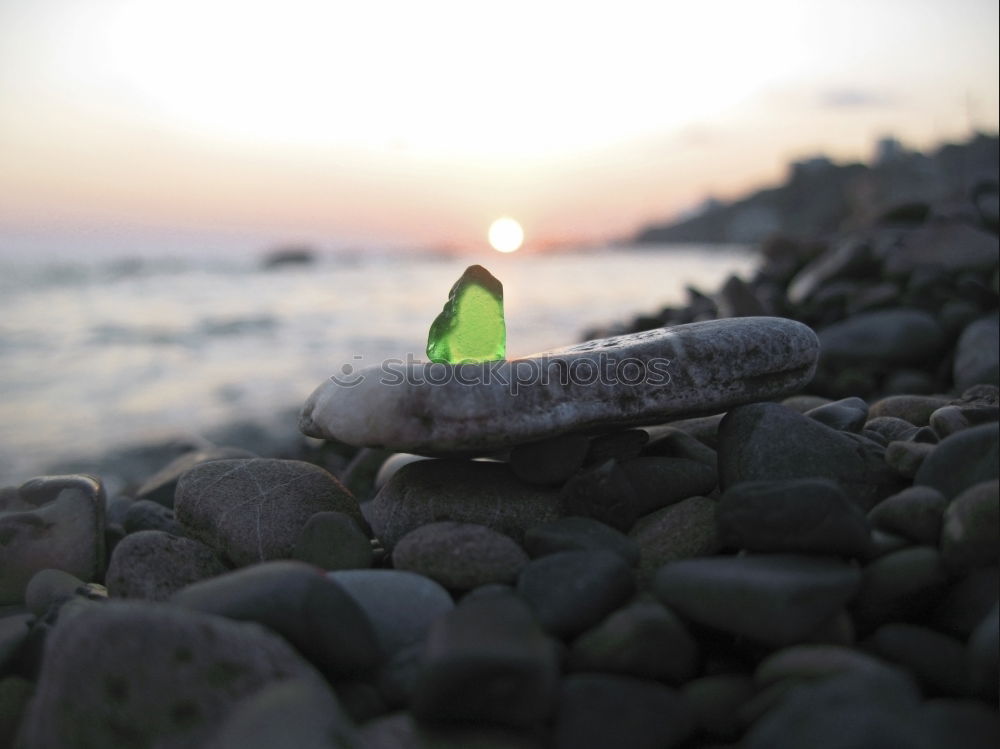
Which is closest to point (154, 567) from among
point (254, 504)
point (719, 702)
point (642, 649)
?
point (254, 504)

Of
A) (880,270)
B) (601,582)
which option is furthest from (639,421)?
(880,270)

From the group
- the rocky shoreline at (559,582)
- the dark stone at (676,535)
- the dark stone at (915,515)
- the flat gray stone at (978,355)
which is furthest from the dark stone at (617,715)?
the flat gray stone at (978,355)

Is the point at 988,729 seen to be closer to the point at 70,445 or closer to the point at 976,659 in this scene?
the point at 976,659

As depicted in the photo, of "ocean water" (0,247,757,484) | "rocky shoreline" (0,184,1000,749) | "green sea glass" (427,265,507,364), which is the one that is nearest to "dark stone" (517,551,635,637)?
"rocky shoreline" (0,184,1000,749)

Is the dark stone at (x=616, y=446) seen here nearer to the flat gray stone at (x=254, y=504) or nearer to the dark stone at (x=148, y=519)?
the flat gray stone at (x=254, y=504)

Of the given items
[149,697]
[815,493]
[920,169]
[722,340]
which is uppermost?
[920,169]

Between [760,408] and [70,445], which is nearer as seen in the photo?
[760,408]
